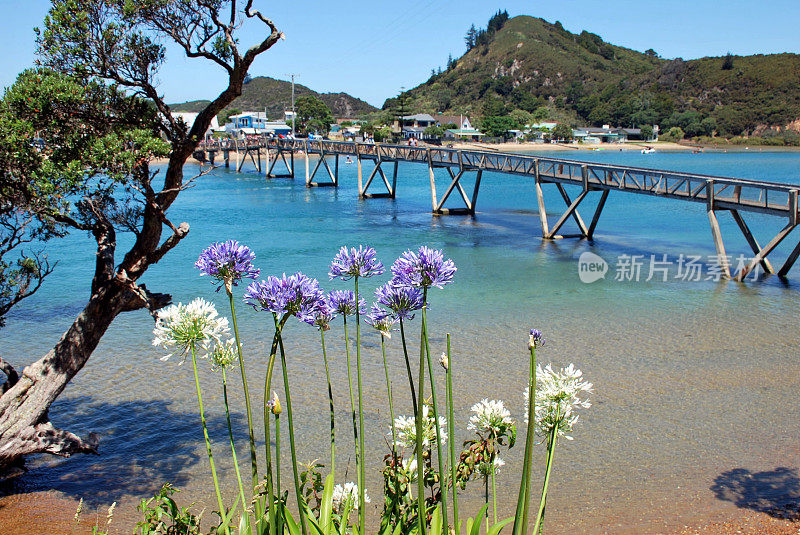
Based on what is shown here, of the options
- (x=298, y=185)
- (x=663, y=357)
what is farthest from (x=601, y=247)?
A: (x=298, y=185)

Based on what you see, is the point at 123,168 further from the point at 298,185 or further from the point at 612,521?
the point at 298,185

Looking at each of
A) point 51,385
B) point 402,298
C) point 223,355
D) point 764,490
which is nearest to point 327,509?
point 223,355

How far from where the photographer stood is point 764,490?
6820 millimetres

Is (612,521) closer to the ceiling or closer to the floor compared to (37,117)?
closer to the floor

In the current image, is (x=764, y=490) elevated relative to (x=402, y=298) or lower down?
lower down

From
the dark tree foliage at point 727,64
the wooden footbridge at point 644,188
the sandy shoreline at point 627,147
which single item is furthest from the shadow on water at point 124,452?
the dark tree foliage at point 727,64

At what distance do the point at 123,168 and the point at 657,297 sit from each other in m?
13.1

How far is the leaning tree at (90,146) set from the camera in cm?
657

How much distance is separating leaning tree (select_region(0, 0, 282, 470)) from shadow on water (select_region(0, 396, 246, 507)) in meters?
0.44

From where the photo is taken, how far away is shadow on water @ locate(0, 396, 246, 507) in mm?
7328

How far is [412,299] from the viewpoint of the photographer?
117 inches

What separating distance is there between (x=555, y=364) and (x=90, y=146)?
304 inches

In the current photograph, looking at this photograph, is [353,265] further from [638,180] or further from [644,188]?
[638,180]

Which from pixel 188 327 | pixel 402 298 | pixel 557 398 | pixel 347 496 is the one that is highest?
pixel 402 298
